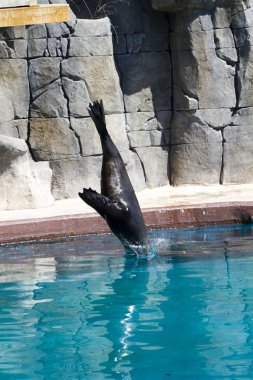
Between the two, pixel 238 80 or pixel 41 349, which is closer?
pixel 41 349

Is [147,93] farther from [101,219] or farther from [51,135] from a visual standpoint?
[101,219]

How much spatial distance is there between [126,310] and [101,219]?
2960 mm

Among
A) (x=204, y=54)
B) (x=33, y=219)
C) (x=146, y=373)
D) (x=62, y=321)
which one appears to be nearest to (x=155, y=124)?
(x=204, y=54)

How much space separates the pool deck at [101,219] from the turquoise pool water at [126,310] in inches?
6.9

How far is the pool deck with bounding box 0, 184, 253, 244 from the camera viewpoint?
8.68 metres

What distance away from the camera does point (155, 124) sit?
12.1 meters

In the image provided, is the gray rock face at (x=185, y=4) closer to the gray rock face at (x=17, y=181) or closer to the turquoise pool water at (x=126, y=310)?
the gray rock face at (x=17, y=181)

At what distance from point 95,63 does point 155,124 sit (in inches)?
54.9

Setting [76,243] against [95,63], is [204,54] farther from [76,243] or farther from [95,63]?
[76,243]

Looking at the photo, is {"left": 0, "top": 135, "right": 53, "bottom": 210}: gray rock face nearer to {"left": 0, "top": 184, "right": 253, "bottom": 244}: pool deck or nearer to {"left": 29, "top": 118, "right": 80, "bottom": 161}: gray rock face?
{"left": 0, "top": 184, "right": 253, "bottom": 244}: pool deck

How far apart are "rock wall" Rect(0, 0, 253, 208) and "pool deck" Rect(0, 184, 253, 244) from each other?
0.86m

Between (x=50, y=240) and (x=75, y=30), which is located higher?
(x=75, y=30)

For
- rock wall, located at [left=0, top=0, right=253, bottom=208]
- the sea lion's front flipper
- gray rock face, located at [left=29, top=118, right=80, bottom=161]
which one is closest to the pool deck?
gray rock face, located at [left=29, top=118, right=80, bottom=161]

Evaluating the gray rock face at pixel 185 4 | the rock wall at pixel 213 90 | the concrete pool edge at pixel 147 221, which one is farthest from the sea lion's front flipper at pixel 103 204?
the gray rock face at pixel 185 4
